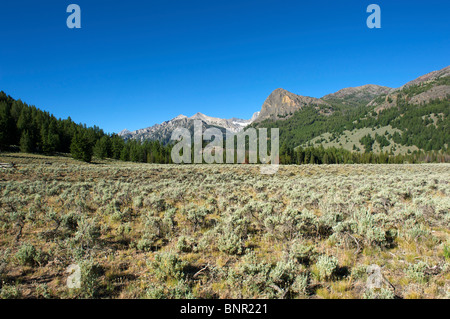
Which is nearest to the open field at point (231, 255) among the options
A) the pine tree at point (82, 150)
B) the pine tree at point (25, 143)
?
the pine tree at point (82, 150)

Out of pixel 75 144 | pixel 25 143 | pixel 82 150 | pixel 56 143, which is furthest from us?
pixel 56 143

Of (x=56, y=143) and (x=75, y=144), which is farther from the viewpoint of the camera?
(x=56, y=143)

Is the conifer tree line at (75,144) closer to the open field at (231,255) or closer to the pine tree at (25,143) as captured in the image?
the pine tree at (25,143)

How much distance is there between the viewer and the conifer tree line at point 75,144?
2293 inches

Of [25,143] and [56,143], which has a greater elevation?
[56,143]

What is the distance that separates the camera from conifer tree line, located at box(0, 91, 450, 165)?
58.2 meters

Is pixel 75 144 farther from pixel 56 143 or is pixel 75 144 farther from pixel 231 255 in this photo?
pixel 231 255

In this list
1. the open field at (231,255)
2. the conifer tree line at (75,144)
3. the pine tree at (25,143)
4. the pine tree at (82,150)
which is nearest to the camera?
the open field at (231,255)

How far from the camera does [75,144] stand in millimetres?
56250

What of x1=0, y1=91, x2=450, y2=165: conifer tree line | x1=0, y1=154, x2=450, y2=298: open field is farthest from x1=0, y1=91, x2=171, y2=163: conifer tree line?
x1=0, y1=154, x2=450, y2=298: open field

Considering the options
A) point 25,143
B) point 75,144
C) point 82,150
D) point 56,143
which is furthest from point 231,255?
point 56,143

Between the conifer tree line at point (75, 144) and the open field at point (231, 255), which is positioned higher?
the conifer tree line at point (75, 144)

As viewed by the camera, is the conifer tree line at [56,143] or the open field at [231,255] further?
the conifer tree line at [56,143]

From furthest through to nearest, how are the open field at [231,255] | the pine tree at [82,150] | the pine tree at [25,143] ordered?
the pine tree at [25,143] < the pine tree at [82,150] < the open field at [231,255]
